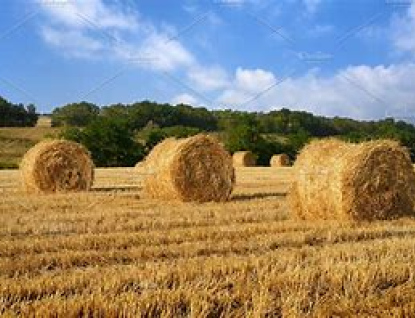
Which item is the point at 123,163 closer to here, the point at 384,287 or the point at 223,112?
the point at 223,112

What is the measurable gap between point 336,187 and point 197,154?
14.7ft

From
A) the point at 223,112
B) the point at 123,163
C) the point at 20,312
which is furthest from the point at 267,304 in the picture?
the point at 223,112

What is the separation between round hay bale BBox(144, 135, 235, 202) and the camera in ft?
48.1

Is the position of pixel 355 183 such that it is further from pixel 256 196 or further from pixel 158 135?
pixel 158 135

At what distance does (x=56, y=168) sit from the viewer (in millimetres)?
17141

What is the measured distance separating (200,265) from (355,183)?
5.36 meters

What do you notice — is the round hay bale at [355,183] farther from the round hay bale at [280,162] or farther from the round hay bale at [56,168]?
the round hay bale at [280,162]

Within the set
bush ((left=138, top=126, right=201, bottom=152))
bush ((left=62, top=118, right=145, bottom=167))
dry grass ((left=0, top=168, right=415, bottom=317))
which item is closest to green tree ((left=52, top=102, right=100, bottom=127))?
bush ((left=138, top=126, right=201, bottom=152))

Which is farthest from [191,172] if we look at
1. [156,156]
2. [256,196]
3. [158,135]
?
[158,135]

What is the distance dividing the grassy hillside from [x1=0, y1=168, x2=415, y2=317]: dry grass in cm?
4405

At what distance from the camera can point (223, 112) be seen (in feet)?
258

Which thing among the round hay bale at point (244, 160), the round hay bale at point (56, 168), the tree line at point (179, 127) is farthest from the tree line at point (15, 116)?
the round hay bale at point (56, 168)

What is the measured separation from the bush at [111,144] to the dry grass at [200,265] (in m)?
37.5

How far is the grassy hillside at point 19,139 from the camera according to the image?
55.9 metres
